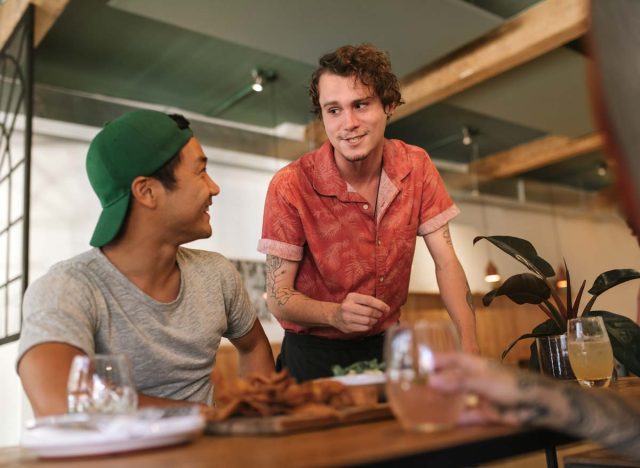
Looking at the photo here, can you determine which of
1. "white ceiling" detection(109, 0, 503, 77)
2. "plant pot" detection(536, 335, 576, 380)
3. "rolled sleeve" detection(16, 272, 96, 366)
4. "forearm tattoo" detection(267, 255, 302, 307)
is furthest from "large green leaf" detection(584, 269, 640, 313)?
"white ceiling" detection(109, 0, 503, 77)

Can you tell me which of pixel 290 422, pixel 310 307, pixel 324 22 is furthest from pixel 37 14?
pixel 290 422

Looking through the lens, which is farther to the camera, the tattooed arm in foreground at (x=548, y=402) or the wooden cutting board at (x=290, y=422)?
the wooden cutting board at (x=290, y=422)

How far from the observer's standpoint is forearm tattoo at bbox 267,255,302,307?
6.53 feet

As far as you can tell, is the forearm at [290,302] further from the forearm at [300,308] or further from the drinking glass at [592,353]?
the drinking glass at [592,353]

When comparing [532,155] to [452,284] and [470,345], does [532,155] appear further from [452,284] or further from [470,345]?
[470,345]

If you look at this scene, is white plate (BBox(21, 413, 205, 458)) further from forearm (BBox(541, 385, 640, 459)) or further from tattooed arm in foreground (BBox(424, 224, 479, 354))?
tattooed arm in foreground (BBox(424, 224, 479, 354))

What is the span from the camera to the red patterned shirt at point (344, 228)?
207cm

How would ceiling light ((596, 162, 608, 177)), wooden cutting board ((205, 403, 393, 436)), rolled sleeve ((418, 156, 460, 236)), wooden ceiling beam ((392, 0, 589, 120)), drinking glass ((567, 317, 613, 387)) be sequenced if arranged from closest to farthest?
wooden cutting board ((205, 403, 393, 436)) < drinking glass ((567, 317, 613, 387)) < rolled sleeve ((418, 156, 460, 236)) < wooden ceiling beam ((392, 0, 589, 120)) < ceiling light ((596, 162, 608, 177))

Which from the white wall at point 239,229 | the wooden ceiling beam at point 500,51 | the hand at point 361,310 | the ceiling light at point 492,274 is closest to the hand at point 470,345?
the hand at point 361,310

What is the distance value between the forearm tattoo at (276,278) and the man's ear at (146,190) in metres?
0.54

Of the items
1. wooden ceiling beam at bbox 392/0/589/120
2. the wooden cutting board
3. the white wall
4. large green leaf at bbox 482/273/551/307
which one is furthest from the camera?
the white wall

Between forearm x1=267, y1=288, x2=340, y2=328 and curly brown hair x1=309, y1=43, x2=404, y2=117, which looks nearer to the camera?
forearm x1=267, y1=288, x2=340, y2=328

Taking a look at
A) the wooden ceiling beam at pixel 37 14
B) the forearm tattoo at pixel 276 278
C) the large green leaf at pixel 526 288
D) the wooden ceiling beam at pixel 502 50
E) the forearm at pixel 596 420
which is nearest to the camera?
the forearm at pixel 596 420

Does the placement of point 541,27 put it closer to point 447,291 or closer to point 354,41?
point 354,41
